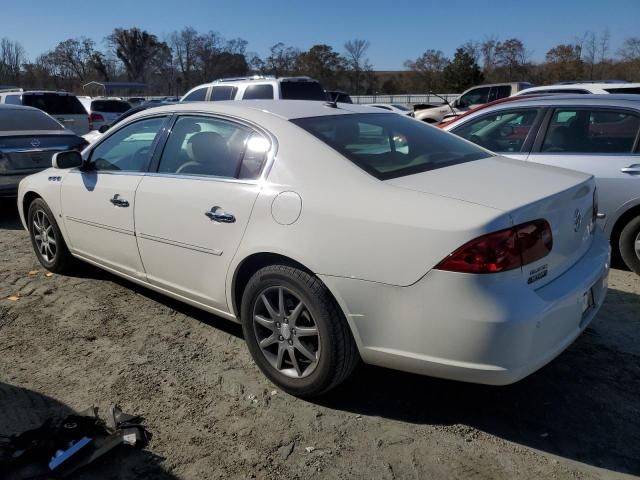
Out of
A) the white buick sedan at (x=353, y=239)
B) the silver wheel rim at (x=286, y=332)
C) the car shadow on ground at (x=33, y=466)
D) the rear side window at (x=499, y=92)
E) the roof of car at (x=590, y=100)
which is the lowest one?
the car shadow on ground at (x=33, y=466)

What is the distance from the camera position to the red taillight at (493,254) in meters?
2.32

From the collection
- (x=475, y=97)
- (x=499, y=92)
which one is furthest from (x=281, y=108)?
(x=475, y=97)

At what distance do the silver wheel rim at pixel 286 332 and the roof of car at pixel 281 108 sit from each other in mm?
1091

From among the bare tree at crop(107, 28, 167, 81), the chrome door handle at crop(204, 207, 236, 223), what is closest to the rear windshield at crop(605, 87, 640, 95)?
the chrome door handle at crop(204, 207, 236, 223)

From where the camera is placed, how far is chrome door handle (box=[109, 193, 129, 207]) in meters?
3.86

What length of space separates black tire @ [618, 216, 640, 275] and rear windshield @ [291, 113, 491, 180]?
2.01 metres

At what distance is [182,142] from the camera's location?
370cm

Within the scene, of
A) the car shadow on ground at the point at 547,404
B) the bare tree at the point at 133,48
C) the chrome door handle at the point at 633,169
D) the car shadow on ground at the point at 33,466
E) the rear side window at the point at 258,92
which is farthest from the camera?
the bare tree at the point at 133,48

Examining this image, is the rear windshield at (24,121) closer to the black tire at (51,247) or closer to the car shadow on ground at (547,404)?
the black tire at (51,247)

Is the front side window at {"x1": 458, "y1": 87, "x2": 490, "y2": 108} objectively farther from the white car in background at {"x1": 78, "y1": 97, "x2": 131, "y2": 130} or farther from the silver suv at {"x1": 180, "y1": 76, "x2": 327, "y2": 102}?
the white car in background at {"x1": 78, "y1": 97, "x2": 131, "y2": 130}

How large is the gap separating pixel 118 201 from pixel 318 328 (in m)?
1.97

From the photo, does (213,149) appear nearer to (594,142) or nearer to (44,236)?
(44,236)

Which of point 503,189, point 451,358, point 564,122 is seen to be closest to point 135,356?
point 451,358

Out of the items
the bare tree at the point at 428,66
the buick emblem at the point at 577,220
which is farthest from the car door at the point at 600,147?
the bare tree at the point at 428,66
